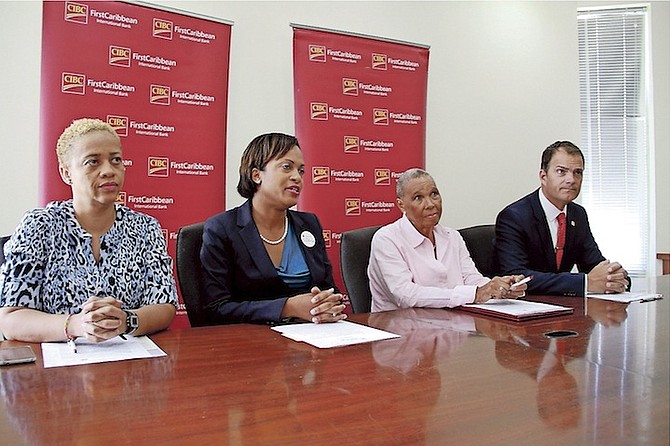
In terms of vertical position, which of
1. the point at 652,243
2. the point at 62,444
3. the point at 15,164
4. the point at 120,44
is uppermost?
the point at 120,44

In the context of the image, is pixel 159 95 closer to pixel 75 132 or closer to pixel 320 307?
pixel 75 132

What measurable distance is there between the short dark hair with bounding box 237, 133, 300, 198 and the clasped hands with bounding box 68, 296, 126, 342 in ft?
3.27

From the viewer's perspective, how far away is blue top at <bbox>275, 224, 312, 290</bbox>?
2.32 metres

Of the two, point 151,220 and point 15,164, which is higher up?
point 15,164

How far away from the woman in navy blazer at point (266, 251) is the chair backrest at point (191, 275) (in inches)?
1.7

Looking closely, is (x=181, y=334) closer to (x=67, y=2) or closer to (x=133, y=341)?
(x=133, y=341)

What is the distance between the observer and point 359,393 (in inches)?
44.8

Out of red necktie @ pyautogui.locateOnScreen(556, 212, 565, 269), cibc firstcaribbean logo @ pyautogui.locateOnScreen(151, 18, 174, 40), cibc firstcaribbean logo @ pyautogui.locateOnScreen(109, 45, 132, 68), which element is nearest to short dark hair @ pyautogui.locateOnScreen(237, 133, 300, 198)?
cibc firstcaribbean logo @ pyautogui.locateOnScreen(109, 45, 132, 68)

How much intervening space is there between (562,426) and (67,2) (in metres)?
3.14

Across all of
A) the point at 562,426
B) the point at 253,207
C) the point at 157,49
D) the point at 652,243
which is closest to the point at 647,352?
the point at 562,426

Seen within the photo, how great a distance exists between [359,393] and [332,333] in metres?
0.61

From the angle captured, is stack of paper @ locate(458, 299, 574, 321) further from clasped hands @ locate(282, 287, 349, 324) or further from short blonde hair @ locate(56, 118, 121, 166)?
short blonde hair @ locate(56, 118, 121, 166)

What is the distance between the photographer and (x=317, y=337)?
169 centimetres

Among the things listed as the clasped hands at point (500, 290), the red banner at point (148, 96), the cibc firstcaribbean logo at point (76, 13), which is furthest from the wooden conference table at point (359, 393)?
the cibc firstcaribbean logo at point (76, 13)
